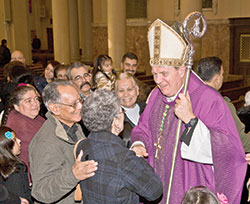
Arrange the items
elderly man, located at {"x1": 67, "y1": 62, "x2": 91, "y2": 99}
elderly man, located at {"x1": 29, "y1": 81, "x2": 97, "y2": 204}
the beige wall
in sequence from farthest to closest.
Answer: the beige wall
elderly man, located at {"x1": 67, "y1": 62, "x2": 91, "y2": 99}
elderly man, located at {"x1": 29, "y1": 81, "x2": 97, "y2": 204}

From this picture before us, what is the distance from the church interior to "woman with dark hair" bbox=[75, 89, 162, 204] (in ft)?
20.5

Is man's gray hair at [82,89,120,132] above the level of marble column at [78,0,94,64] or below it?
below

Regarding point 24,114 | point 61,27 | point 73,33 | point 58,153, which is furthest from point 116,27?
point 58,153

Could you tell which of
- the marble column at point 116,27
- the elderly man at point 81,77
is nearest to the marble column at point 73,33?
the marble column at point 116,27

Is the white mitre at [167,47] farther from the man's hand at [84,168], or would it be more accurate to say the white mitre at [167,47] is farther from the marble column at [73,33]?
the marble column at [73,33]

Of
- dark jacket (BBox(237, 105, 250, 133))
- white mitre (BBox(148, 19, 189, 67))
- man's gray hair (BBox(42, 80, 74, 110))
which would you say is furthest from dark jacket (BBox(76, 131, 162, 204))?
dark jacket (BBox(237, 105, 250, 133))

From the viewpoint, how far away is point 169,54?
104 inches

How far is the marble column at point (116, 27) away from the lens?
10.0 meters

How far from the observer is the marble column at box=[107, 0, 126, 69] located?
10.0 m

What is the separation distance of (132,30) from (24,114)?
12.3 m

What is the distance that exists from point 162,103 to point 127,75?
1.17 meters

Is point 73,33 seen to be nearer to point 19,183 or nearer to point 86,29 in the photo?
point 86,29

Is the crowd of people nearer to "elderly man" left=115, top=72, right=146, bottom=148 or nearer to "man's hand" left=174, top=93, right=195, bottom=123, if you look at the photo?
"man's hand" left=174, top=93, right=195, bottom=123

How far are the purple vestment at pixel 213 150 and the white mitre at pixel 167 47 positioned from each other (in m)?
0.23
